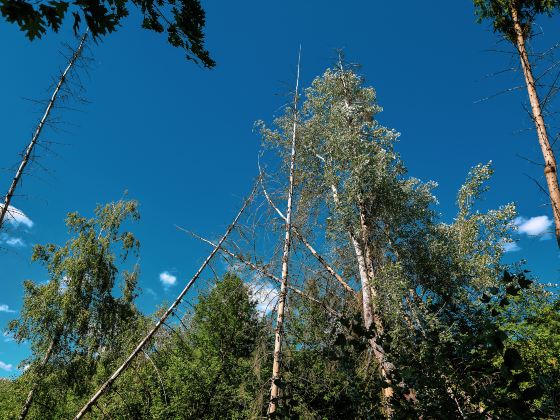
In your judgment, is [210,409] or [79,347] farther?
[79,347]

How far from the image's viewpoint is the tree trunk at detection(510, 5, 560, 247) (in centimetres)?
520

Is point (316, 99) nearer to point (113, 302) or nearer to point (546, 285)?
point (546, 285)

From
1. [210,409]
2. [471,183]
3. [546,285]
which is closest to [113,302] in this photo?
[210,409]

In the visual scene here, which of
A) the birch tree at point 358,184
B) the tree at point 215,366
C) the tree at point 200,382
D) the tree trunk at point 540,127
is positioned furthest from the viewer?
the tree at point 215,366

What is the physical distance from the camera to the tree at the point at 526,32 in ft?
18.0

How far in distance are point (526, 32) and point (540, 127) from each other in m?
1.99

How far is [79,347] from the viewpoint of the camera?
15.9m

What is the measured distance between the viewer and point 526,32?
20.8 ft

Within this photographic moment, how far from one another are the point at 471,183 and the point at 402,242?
12.2 feet

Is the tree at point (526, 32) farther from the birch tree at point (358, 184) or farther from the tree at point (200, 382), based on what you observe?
the tree at point (200, 382)

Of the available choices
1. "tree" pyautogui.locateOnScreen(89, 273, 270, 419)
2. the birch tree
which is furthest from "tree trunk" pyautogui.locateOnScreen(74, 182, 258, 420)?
"tree" pyautogui.locateOnScreen(89, 273, 270, 419)

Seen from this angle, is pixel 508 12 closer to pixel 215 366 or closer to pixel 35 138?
pixel 35 138

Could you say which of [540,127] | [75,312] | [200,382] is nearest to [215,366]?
[200,382]

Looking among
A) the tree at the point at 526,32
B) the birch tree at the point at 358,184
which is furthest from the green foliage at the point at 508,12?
the birch tree at the point at 358,184
